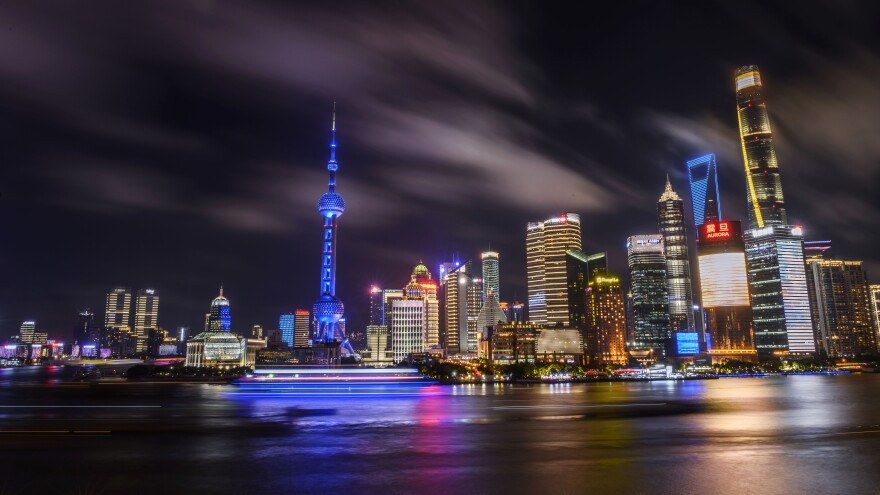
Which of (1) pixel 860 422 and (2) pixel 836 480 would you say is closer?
(2) pixel 836 480

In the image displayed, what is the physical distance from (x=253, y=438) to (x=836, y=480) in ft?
109

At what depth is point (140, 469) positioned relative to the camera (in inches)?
1070

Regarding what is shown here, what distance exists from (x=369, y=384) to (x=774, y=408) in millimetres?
68204

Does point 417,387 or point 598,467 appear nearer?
point 598,467

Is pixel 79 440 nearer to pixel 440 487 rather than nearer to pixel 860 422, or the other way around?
pixel 440 487

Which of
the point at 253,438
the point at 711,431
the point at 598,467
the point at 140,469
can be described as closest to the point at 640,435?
the point at 711,431

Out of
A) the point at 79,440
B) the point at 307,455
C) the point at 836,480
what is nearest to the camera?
the point at 836,480

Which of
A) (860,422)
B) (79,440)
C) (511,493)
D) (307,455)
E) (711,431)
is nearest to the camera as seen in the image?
(511,493)

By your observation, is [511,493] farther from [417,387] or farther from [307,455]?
[417,387]

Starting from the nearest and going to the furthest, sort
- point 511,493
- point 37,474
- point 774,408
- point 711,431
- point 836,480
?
point 511,493
point 836,480
point 37,474
point 711,431
point 774,408

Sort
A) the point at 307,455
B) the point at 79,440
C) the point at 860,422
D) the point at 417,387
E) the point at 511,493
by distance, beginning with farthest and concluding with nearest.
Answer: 1. the point at 417,387
2. the point at 860,422
3. the point at 79,440
4. the point at 307,455
5. the point at 511,493

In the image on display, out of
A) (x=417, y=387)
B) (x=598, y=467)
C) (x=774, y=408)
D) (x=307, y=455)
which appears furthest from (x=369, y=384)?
(x=598, y=467)

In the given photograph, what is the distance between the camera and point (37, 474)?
2603 centimetres

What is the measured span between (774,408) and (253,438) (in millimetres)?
56854
